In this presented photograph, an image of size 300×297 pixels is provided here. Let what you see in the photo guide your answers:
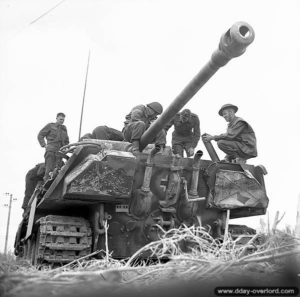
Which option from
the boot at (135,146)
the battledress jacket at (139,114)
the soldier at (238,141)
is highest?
the battledress jacket at (139,114)

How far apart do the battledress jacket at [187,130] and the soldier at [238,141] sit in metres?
1.73

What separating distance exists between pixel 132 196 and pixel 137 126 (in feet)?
3.72

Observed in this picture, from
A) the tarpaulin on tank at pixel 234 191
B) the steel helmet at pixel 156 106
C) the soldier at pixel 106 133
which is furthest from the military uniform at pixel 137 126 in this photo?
the tarpaulin on tank at pixel 234 191

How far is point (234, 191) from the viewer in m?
7.18

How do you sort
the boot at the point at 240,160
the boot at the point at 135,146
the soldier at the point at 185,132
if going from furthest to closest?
the soldier at the point at 185,132 < the boot at the point at 240,160 < the boot at the point at 135,146

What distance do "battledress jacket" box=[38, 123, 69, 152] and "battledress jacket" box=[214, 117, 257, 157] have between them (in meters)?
4.27

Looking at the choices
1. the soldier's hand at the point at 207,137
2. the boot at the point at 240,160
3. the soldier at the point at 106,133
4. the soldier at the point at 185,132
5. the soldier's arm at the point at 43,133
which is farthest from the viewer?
the soldier's arm at the point at 43,133

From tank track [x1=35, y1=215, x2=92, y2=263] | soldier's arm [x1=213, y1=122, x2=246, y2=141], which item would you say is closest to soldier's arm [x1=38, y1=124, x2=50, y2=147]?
soldier's arm [x1=213, y1=122, x2=246, y2=141]

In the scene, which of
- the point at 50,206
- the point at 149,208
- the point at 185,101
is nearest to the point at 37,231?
the point at 50,206

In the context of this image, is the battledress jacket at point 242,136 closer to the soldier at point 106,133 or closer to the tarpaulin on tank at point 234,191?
the tarpaulin on tank at point 234,191

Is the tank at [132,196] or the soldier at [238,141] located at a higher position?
the soldier at [238,141]

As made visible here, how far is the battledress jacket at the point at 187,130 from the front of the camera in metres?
9.69

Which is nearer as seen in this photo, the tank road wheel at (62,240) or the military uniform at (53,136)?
the tank road wheel at (62,240)

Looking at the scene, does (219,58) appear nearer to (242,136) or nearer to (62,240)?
(242,136)
